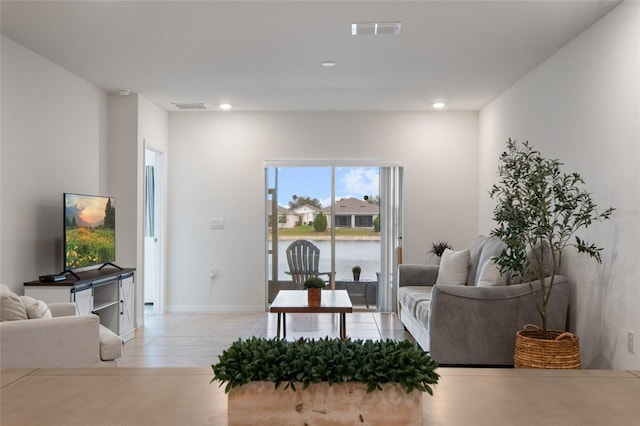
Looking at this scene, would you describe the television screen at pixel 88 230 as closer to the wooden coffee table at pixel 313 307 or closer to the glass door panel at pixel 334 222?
the wooden coffee table at pixel 313 307

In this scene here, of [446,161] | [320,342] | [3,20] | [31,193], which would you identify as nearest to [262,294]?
[446,161]

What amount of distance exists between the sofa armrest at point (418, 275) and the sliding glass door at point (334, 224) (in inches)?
49.8

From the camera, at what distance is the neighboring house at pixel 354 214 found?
7.54 meters

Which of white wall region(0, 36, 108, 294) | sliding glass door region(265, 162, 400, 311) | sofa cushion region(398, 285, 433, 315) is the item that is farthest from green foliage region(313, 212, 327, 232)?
white wall region(0, 36, 108, 294)

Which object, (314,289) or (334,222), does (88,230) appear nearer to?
(314,289)

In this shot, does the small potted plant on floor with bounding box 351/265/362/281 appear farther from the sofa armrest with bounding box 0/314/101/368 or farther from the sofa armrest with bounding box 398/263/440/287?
the sofa armrest with bounding box 0/314/101/368

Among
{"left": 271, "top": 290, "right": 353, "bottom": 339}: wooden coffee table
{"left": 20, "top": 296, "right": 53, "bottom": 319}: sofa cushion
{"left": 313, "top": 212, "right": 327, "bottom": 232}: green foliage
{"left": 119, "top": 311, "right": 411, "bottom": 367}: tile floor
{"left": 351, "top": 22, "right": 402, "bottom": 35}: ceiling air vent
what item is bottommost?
{"left": 119, "top": 311, "right": 411, "bottom": 367}: tile floor

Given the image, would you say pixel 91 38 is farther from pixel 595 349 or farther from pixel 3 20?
pixel 595 349

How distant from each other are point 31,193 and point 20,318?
1610mm

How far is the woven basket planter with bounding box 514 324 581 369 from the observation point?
11.6 feet

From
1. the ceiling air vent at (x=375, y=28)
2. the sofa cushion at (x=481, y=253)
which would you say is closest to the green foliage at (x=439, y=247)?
the sofa cushion at (x=481, y=253)

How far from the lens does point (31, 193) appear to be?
4.61m

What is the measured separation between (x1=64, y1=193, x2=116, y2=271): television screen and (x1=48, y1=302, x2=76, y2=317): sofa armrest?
80cm

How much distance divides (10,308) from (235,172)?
4295 millimetres
